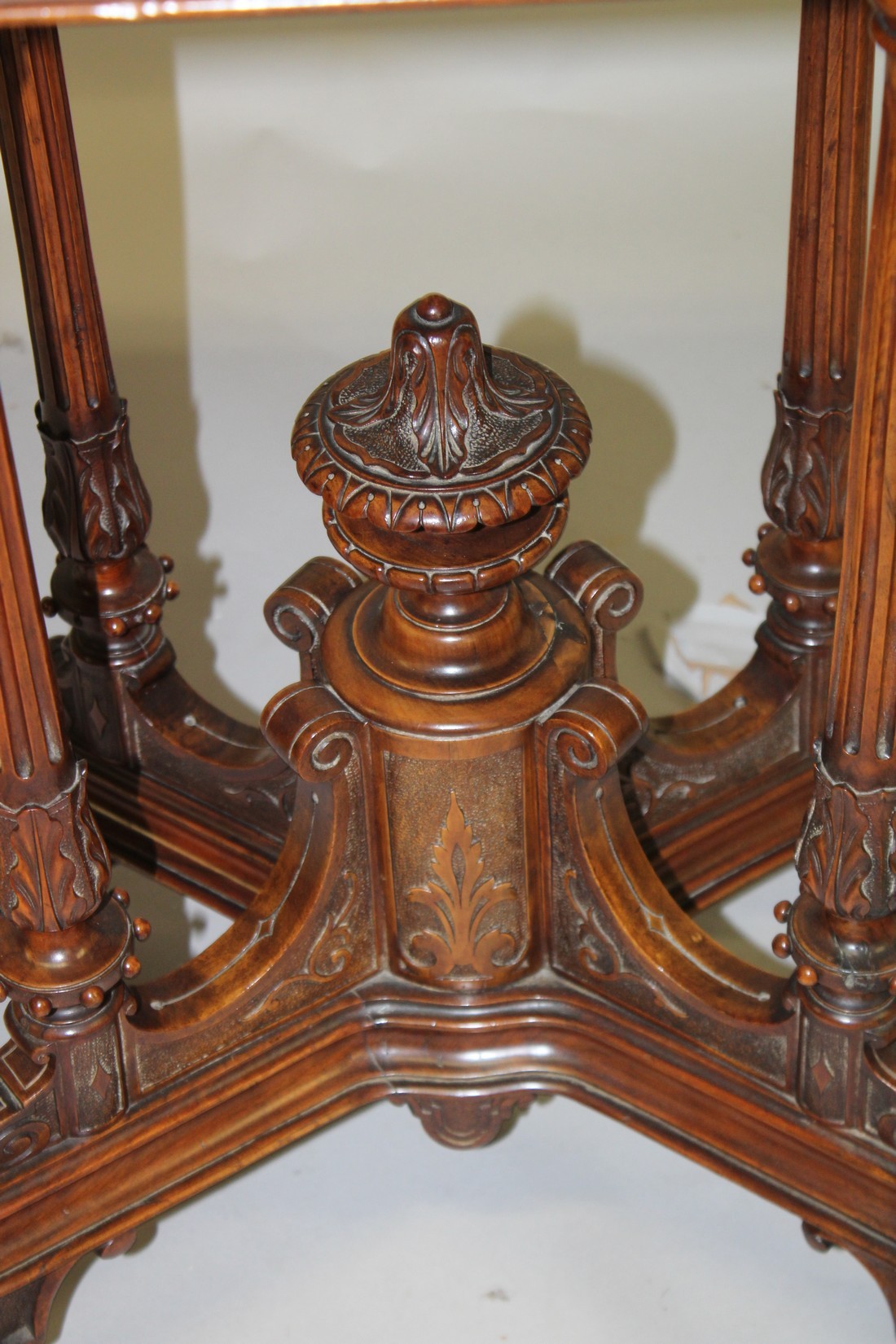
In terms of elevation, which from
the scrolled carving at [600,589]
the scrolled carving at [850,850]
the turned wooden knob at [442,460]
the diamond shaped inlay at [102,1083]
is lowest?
the diamond shaped inlay at [102,1083]

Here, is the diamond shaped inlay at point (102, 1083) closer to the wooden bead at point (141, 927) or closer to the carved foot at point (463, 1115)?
the wooden bead at point (141, 927)

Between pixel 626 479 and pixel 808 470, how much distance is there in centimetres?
67

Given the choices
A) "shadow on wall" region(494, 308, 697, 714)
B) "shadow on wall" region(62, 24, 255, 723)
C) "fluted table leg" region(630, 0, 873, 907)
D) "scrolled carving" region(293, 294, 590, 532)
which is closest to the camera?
"scrolled carving" region(293, 294, 590, 532)

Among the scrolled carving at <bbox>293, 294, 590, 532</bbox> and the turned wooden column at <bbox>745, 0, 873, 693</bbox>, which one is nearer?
the scrolled carving at <bbox>293, 294, 590, 532</bbox>

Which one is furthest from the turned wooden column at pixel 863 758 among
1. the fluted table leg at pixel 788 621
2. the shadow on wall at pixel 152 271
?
the shadow on wall at pixel 152 271

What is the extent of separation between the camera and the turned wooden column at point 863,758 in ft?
3.15

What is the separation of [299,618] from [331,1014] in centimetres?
26

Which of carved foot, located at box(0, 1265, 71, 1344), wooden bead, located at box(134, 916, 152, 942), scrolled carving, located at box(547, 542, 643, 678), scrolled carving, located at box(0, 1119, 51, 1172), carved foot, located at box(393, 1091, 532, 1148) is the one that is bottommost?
carved foot, located at box(0, 1265, 71, 1344)

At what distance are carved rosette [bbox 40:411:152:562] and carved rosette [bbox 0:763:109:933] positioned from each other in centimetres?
35

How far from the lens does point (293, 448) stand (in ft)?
3.93

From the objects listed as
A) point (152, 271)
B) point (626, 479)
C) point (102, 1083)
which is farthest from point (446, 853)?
point (152, 271)

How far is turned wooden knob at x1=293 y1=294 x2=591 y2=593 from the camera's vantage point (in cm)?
113

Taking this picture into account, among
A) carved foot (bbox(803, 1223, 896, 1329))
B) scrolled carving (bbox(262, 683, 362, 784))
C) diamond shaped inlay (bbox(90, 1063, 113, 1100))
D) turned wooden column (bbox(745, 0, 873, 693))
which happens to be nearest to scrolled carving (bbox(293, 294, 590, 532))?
scrolled carving (bbox(262, 683, 362, 784))

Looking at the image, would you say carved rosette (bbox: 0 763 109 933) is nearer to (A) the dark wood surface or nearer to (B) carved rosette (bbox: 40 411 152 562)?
(A) the dark wood surface
